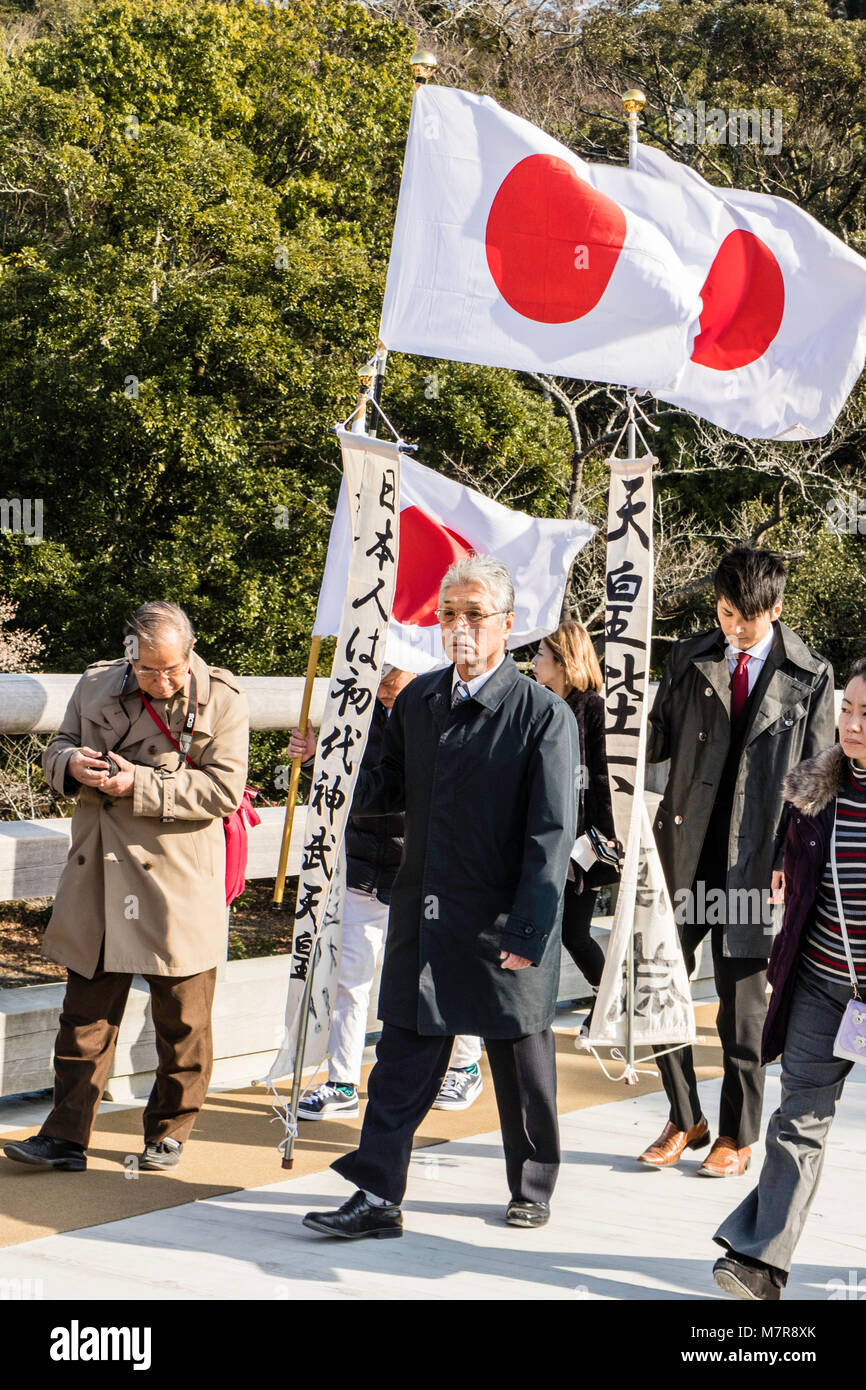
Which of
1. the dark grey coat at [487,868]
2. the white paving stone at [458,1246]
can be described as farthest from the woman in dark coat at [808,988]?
the dark grey coat at [487,868]

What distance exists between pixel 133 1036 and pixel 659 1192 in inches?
77.7

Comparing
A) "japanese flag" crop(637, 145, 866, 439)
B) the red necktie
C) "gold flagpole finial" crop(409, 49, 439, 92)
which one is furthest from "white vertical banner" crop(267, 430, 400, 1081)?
"japanese flag" crop(637, 145, 866, 439)

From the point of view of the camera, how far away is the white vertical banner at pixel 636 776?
4.50 metres

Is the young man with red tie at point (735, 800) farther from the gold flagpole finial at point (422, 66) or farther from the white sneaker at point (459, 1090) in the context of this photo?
the gold flagpole finial at point (422, 66)

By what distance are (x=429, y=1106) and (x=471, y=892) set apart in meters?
0.63

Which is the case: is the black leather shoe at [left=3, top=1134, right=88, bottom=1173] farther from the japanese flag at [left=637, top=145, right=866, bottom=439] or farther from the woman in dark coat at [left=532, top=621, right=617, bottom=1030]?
the japanese flag at [left=637, top=145, right=866, bottom=439]

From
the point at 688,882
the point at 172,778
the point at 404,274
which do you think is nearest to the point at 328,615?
the point at 172,778

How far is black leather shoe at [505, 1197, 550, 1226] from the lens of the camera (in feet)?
13.1

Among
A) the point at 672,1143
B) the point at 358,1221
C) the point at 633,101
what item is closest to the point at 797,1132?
the point at 358,1221

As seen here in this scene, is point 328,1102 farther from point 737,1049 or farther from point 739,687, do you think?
point 739,687

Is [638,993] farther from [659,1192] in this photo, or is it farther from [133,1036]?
[133,1036]

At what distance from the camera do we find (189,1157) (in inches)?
178

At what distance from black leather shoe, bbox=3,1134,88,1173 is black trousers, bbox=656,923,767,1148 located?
75.1 inches

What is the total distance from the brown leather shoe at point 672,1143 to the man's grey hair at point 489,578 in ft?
6.40
